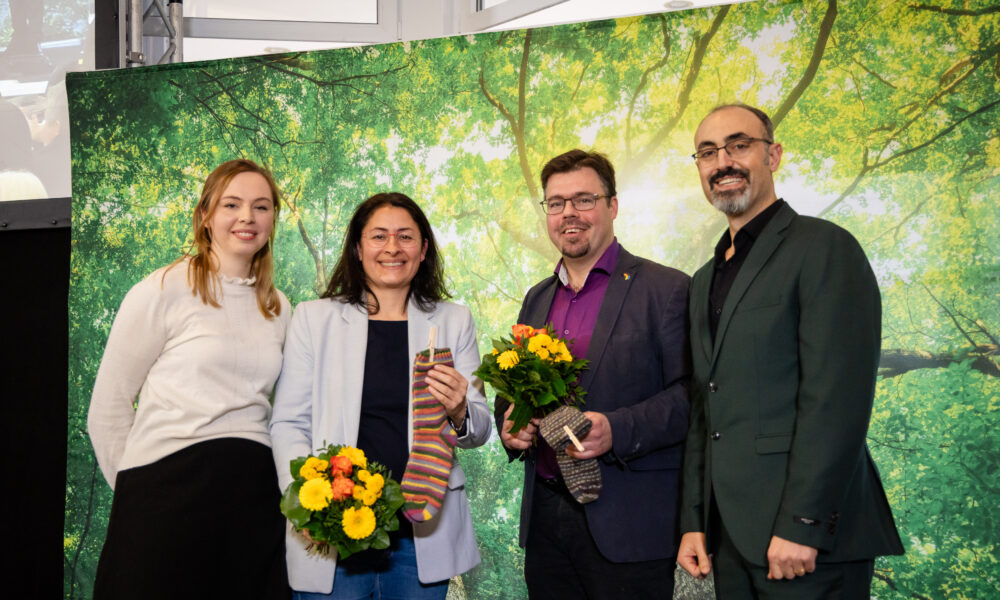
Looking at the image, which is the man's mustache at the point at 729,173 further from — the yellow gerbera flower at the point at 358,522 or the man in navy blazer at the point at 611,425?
the yellow gerbera flower at the point at 358,522

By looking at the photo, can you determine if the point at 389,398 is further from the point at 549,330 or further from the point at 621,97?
the point at 621,97

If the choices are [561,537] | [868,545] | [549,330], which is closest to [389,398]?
[549,330]

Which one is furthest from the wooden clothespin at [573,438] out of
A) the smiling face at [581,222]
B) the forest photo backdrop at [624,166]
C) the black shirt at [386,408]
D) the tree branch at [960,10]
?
the tree branch at [960,10]

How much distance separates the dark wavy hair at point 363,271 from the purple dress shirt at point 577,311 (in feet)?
1.45

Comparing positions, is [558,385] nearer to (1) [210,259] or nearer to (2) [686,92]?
(1) [210,259]

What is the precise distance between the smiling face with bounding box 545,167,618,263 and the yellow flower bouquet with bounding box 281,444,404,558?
3.58 ft

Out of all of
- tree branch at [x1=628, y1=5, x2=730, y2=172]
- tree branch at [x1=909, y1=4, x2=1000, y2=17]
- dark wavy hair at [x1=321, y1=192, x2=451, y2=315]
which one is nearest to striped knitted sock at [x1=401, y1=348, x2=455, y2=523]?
dark wavy hair at [x1=321, y1=192, x2=451, y2=315]

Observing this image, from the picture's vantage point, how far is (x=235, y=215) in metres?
2.83

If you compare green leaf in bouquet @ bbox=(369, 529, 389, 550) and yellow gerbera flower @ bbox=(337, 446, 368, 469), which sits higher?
yellow gerbera flower @ bbox=(337, 446, 368, 469)

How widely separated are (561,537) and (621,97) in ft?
7.85

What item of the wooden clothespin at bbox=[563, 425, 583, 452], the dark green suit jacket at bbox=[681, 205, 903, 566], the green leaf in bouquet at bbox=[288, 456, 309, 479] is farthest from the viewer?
the wooden clothespin at bbox=[563, 425, 583, 452]

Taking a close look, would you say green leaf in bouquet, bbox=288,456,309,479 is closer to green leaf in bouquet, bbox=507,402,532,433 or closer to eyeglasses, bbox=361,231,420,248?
green leaf in bouquet, bbox=507,402,532,433

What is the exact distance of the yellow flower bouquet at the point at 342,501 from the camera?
2205 millimetres

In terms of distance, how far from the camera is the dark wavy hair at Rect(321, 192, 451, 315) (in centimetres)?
282
